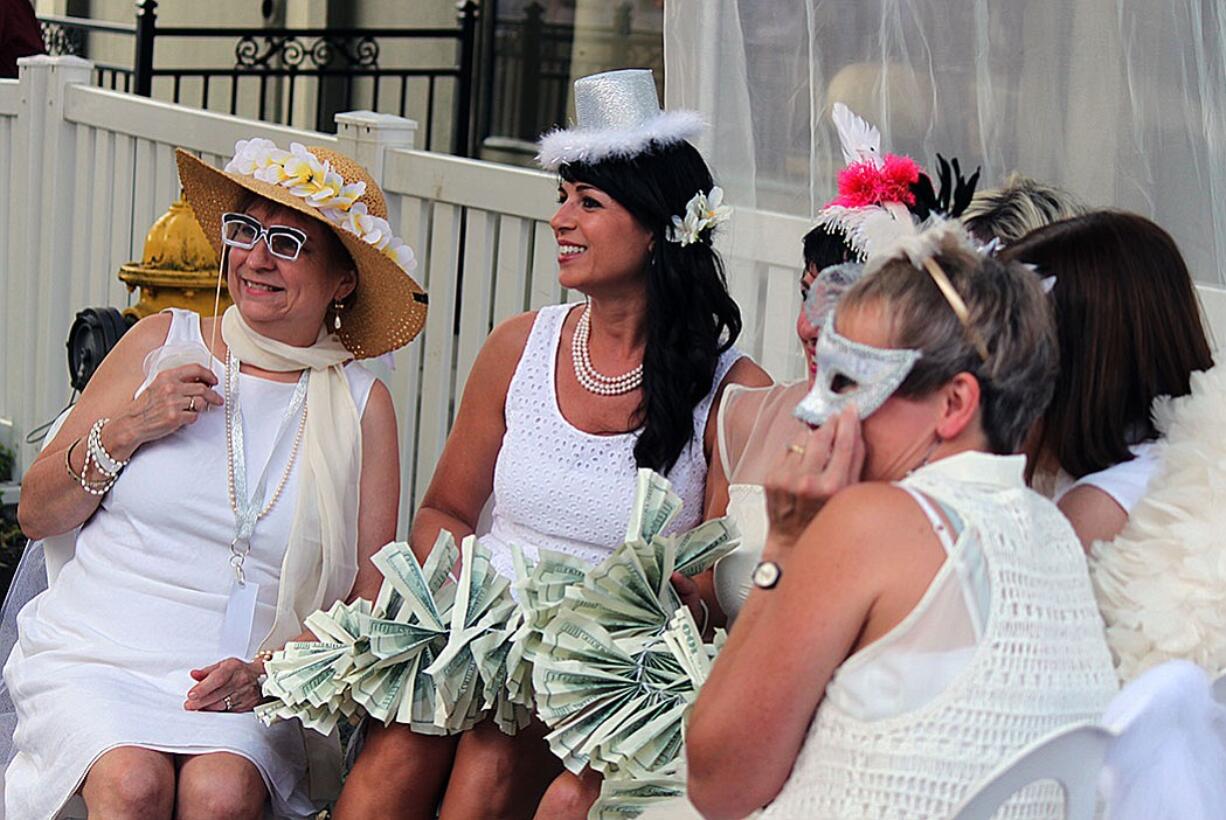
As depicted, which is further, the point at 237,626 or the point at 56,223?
the point at 56,223

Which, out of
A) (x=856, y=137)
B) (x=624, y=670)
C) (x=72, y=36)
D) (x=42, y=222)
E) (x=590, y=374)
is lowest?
(x=624, y=670)

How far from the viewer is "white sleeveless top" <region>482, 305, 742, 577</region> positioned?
3.10 meters

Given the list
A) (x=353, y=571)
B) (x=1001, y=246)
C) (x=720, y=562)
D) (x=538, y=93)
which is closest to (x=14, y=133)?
(x=538, y=93)

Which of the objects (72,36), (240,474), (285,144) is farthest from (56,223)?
(72,36)

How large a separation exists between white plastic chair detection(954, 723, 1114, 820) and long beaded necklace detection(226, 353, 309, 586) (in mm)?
1704

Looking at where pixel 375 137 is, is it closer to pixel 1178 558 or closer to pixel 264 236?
pixel 264 236

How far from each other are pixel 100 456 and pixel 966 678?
1.81 metres

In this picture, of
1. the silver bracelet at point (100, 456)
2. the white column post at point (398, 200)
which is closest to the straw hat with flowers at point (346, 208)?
the silver bracelet at point (100, 456)

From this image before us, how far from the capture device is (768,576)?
1920 mm

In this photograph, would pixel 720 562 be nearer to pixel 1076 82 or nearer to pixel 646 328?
pixel 646 328

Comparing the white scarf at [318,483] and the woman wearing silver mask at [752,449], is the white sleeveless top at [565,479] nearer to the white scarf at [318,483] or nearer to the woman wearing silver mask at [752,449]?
the woman wearing silver mask at [752,449]

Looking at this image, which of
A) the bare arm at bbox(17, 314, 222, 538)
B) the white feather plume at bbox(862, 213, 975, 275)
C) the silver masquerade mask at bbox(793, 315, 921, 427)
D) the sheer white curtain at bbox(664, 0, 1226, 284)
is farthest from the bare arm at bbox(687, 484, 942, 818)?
the bare arm at bbox(17, 314, 222, 538)

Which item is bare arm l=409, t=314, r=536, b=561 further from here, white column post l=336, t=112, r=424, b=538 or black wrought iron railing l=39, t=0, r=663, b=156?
black wrought iron railing l=39, t=0, r=663, b=156

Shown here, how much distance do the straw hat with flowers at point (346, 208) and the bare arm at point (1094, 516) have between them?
1460mm
